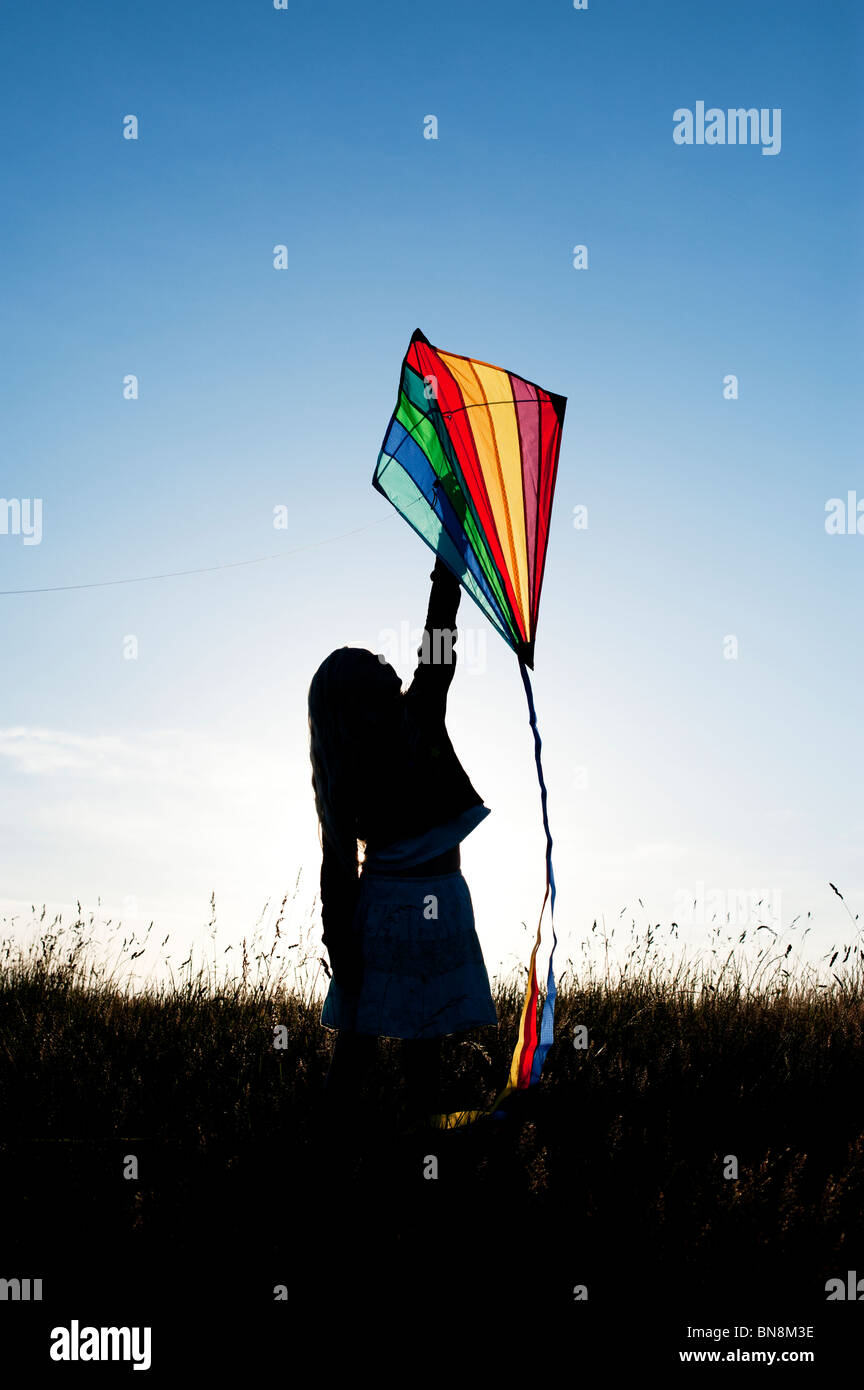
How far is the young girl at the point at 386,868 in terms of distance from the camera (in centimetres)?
294

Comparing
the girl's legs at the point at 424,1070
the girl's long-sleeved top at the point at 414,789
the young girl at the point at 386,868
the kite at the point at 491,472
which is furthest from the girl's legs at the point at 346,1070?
the kite at the point at 491,472

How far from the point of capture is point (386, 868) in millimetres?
3016

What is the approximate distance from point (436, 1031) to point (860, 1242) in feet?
4.96

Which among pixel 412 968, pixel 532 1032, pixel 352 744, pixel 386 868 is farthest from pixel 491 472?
pixel 532 1032

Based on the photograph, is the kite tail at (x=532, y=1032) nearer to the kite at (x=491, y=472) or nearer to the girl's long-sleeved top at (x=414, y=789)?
the kite at (x=491, y=472)

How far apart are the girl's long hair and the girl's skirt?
7.0 inches

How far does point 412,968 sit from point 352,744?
0.76 metres

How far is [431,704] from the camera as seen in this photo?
279cm

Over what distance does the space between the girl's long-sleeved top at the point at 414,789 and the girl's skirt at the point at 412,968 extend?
106mm

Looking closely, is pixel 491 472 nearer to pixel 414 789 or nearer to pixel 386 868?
pixel 414 789

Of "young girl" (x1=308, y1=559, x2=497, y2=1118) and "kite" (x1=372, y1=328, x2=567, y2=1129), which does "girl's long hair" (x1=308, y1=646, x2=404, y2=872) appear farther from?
"kite" (x1=372, y1=328, x2=567, y2=1129)

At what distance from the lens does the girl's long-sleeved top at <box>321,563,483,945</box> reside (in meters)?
2.86

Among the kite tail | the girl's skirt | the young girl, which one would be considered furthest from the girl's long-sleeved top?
the kite tail
